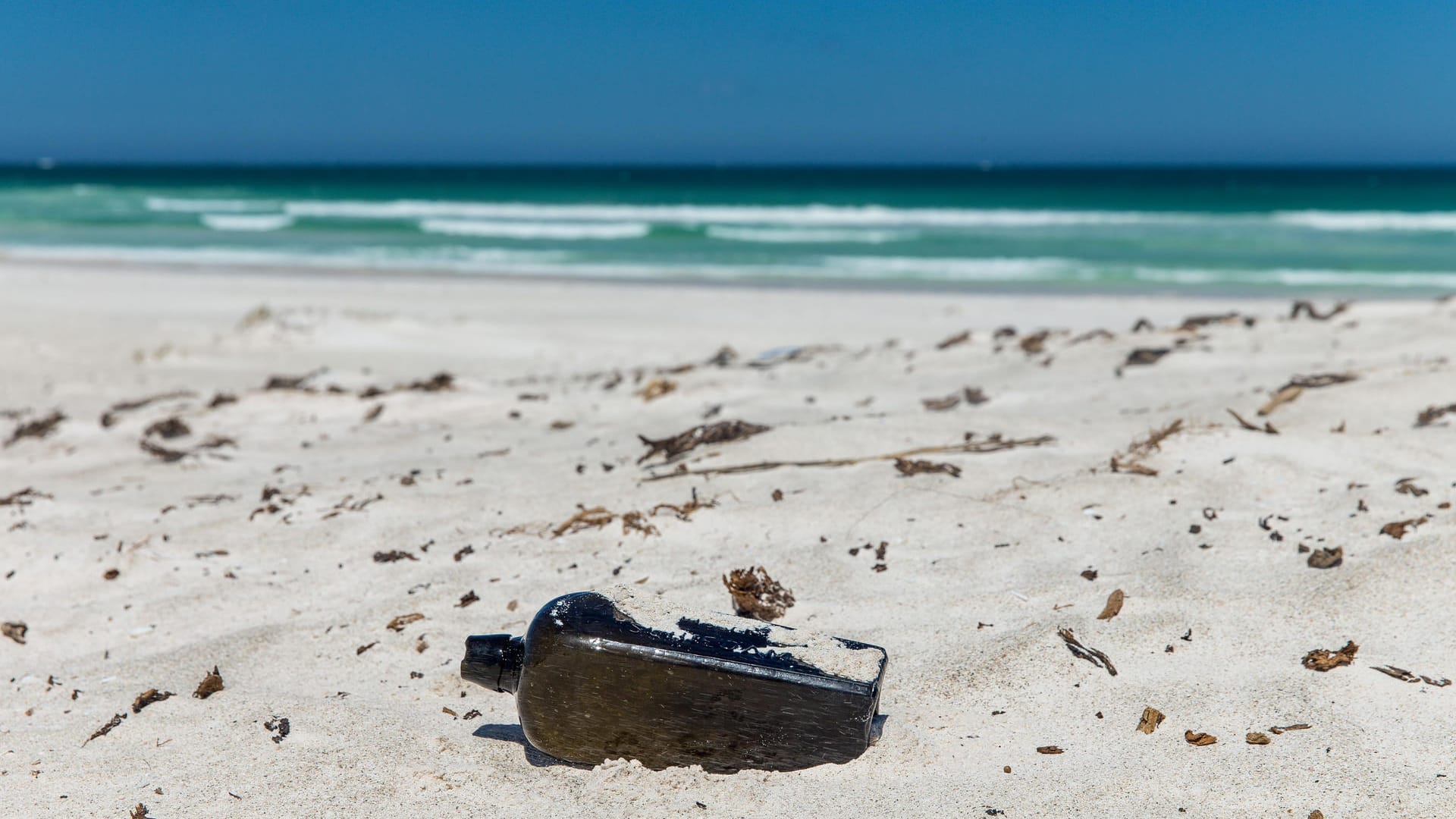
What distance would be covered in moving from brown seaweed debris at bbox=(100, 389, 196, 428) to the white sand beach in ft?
0.21

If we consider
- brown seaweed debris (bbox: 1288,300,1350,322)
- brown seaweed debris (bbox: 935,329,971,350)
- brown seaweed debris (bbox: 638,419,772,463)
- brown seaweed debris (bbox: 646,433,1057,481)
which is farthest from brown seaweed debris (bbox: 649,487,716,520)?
brown seaweed debris (bbox: 1288,300,1350,322)

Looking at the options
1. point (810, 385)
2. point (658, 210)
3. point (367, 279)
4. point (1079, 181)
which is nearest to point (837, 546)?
point (810, 385)

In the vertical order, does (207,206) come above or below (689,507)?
below

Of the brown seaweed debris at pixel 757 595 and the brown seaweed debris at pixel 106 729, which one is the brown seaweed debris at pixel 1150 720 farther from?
the brown seaweed debris at pixel 106 729

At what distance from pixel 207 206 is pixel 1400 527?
122 ft

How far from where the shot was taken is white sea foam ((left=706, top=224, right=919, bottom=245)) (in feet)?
76.3

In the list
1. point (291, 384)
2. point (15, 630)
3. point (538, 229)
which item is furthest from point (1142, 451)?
point (538, 229)

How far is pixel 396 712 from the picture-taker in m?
2.06

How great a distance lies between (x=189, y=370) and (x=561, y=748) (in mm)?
6696

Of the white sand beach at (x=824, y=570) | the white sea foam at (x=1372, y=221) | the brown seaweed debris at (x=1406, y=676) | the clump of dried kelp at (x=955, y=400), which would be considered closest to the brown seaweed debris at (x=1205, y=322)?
the white sand beach at (x=824, y=570)

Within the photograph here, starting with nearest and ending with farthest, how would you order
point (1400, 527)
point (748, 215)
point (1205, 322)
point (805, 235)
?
point (1400, 527) → point (1205, 322) → point (805, 235) → point (748, 215)

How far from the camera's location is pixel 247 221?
2873cm

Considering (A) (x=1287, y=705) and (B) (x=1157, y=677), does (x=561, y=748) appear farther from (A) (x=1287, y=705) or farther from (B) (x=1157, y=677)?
(A) (x=1287, y=705)

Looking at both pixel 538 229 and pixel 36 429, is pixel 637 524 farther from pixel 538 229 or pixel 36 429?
pixel 538 229
